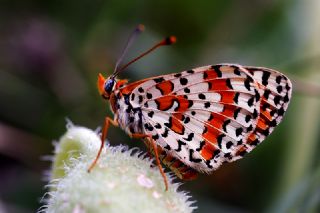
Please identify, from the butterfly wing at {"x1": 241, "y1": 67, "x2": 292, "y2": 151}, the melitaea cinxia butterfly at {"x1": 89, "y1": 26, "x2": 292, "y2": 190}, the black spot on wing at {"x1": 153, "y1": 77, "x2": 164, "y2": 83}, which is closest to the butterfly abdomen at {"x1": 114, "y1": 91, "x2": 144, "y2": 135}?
the melitaea cinxia butterfly at {"x1": 89, "y1": 26, "x2": 292, "y2": 190}

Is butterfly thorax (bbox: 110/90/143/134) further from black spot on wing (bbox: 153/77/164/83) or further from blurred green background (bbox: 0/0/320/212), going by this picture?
blurred green background (bbox: 0/0/320/212)

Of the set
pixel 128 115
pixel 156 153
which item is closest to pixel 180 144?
pixel 156 153

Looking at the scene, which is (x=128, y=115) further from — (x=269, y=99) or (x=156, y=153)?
(x=269, y=99)

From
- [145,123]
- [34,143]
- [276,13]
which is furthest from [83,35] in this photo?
[145,123]

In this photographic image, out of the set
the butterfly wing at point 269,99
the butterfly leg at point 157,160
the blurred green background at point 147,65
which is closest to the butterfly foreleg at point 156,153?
the butterfly leg at point 157,160

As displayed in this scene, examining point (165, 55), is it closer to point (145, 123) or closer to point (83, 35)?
point (83, 35)

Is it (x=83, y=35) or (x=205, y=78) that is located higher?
(x=83, y=35)
